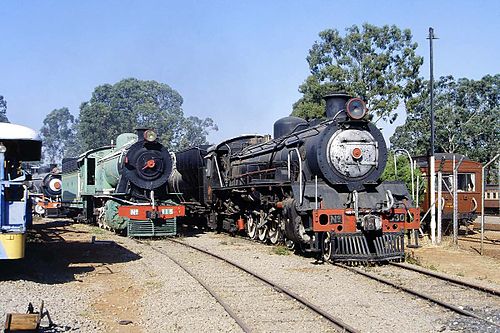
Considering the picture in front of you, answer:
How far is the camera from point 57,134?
420 ft

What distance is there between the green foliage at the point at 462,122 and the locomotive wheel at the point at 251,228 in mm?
32125

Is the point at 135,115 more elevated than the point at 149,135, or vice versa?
the point at 135,115

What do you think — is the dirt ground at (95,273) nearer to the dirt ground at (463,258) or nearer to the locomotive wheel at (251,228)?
the locomotive wheel at (251,228)

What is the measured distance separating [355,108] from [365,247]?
3025mm

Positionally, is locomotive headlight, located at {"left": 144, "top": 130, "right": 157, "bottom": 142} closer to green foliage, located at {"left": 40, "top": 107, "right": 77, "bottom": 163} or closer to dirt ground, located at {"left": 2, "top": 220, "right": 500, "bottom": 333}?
dirt ground, located at {"left": 2, "top": 220, "right": 500, "bottom": 333}

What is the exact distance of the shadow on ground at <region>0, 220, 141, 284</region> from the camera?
10.8m

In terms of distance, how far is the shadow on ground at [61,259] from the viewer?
1077cm

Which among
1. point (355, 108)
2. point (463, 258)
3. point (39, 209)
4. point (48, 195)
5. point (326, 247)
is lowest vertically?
point (463, 258)

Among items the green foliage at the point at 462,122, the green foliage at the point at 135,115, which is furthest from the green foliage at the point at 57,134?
the green foliage at the point at 462,122

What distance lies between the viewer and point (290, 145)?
14.1 meters

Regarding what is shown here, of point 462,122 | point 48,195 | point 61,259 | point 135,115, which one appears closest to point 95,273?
point 61,259

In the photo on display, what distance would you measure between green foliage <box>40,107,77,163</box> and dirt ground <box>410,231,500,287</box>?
112 meters

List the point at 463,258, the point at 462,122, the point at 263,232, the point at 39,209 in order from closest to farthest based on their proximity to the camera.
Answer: the point at 463,258 < the point at 263,232 < the point at 39,209 < the point at 462,122

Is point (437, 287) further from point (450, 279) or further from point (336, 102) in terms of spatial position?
point (336, 102)
